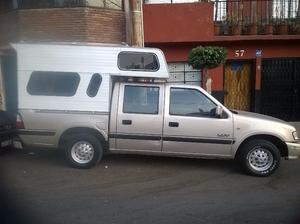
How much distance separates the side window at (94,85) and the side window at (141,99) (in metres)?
0.51

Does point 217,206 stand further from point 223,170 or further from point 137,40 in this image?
point 137,40

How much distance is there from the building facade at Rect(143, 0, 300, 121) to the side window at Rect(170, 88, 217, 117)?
20.7 feet

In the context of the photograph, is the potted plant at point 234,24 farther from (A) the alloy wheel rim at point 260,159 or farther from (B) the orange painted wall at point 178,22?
(A) the alloy wheel rim at point 260,159

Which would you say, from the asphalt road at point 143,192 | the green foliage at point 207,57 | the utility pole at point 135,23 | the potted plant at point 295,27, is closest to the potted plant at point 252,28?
the potted plant at point 295,27

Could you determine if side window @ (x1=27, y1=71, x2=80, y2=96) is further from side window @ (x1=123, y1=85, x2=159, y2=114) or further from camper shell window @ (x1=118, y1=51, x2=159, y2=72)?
side window @ (x1=123, y1=85, x2=159, y2=114)

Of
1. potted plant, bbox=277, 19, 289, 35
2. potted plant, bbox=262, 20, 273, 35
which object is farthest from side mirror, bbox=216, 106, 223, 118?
potted plant, bbox=277, 19, 289, 35

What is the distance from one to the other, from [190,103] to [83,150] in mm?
2090

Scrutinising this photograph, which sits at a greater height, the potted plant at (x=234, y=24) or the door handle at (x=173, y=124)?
the potted plant at (x=234, y=24)

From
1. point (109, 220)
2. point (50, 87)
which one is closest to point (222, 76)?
point (50, 87)

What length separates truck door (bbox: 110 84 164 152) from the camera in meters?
8.73

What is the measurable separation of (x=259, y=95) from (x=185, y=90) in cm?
732

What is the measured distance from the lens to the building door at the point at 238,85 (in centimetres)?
1585

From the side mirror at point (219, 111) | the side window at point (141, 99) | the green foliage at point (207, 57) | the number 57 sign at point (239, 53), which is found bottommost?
the side mirror at point (219, 111)

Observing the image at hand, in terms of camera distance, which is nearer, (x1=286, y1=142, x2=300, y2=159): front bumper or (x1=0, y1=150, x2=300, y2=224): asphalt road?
(x1=0, y1=150, x2=300, y2=224): asphalt road
